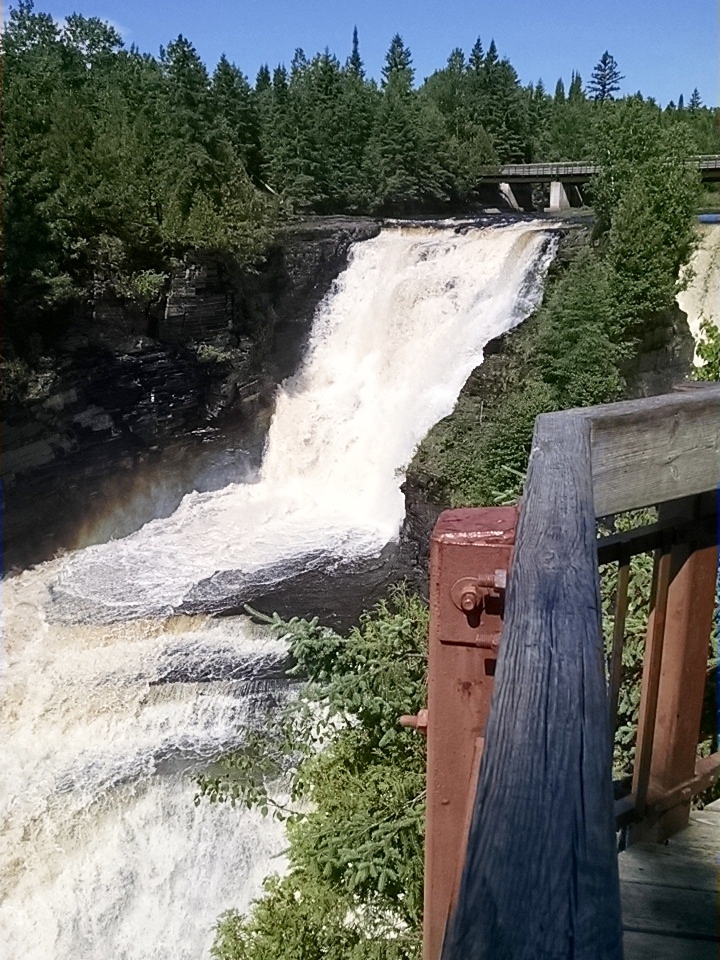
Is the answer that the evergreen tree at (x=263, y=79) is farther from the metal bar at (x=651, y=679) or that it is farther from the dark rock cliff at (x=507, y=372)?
the metal bar at (x=651, y=679)

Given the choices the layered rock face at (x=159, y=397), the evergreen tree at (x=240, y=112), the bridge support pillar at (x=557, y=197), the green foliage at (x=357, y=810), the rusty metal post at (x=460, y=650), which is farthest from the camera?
the bridge support pillar at (x=557, y=197)

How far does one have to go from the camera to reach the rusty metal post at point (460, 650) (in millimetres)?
1335

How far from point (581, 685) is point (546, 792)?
0.45ft

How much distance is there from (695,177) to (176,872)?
15102 millimetres

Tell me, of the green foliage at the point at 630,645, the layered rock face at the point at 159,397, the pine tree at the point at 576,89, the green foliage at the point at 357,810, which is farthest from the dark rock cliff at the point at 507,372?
the pine tree at the point at 576,89

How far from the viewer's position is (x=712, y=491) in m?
1.72

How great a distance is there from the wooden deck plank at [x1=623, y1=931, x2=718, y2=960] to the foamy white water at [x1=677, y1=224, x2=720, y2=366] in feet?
54.4

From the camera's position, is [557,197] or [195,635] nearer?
[195,635]

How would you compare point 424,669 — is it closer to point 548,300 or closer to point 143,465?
point 548,300

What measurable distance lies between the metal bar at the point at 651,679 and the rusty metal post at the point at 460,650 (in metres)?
0.45

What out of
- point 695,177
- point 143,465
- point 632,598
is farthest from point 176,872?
point 695,177

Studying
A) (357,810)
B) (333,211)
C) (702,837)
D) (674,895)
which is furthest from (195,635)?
(333,211)

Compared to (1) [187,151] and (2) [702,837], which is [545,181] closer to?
(1) [187,151]

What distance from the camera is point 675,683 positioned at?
1741mm
